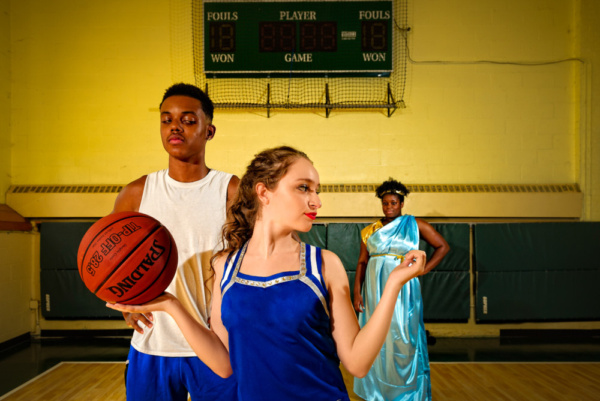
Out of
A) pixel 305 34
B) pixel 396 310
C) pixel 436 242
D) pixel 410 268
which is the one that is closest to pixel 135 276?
pixel 410 268

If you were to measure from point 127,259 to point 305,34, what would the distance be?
419cm

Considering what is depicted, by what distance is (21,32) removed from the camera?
17.0 ft

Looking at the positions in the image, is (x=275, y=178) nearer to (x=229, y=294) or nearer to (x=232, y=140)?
(x=229, y=294)

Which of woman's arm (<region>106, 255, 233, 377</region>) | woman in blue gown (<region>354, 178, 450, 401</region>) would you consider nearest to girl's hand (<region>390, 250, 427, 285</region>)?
woman's arm (<region>106, 255, 233, 377</region>)

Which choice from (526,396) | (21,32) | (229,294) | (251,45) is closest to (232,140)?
(251,45)

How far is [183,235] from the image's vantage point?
1.57 metres

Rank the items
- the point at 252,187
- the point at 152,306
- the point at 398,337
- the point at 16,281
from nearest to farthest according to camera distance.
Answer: the point at 152,306 → the point at 252,187 → the point at 398,337 → the point at 16,281

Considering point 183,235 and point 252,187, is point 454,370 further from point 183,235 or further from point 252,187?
point 252,187

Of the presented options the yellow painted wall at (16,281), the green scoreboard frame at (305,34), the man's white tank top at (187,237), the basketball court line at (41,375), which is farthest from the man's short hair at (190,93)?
the yellow painted wall at (16,281)

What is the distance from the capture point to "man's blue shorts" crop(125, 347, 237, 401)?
4.72ft

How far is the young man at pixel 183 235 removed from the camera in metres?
1.47

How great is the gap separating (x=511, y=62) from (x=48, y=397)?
5886mm

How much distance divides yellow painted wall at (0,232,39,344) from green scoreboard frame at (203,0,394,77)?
3128 millimetres

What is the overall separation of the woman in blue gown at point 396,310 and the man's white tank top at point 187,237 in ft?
5.03
